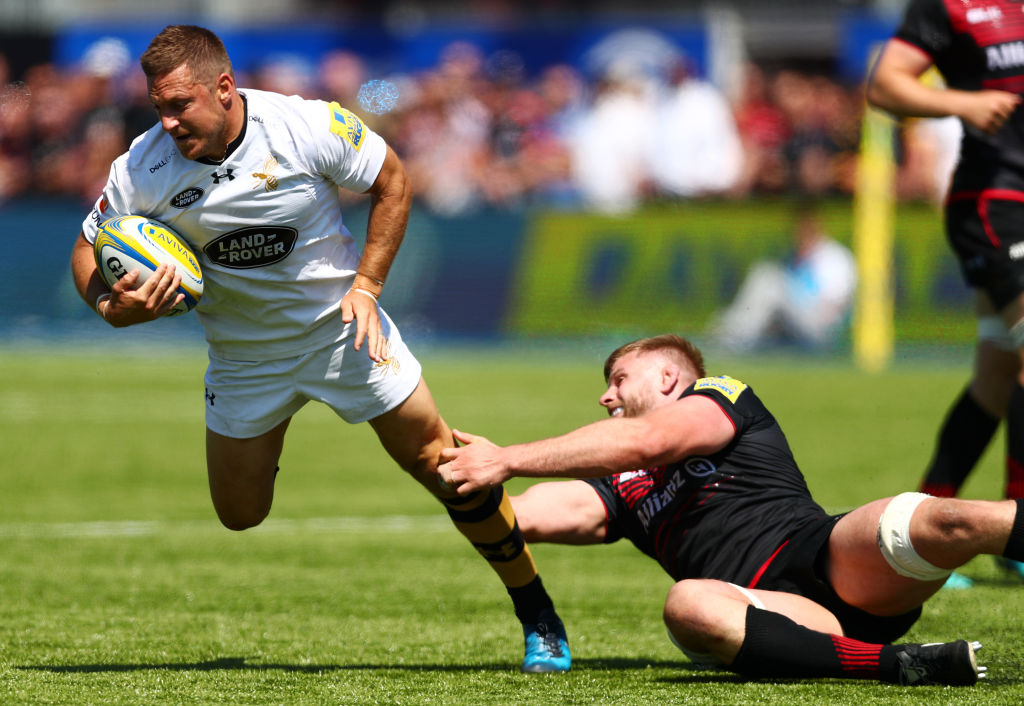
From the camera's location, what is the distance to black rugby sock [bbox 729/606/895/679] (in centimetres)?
368

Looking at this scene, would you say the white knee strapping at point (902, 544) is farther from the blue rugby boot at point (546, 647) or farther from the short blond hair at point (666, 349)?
the blue rugby boot at point (546, 647)

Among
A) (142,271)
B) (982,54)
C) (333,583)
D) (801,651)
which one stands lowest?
(333,583)

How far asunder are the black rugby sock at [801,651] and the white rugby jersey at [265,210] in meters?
1.71

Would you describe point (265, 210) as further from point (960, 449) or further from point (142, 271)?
point (960, 449)

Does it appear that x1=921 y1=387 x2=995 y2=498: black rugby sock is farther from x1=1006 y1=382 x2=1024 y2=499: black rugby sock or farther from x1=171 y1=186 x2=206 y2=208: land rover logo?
x1=171 y1=186 x2=206 y2=208: land rover logo

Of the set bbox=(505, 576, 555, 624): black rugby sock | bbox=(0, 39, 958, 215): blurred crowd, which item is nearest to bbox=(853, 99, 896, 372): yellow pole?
bbox=(0, 39, 958, 215): blurred crowd

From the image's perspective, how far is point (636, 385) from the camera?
4105 mm

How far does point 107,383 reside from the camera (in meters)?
14.8

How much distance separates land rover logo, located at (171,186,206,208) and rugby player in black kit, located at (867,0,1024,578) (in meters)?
2.87

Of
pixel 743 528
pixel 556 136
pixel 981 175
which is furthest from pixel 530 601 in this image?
pixel 556 136

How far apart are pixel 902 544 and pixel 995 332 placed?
7.88ft

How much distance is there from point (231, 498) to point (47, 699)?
1216mm

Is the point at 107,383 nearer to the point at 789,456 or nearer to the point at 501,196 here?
the point at 501,196

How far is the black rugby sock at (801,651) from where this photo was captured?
3.68 m
